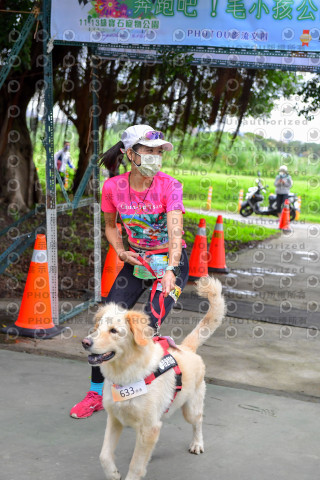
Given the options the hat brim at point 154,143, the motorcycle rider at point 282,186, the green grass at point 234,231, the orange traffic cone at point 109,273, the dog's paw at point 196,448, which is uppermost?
the hat brim at point 154,143

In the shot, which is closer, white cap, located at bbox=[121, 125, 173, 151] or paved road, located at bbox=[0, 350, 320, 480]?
paved road, located at bbox=[0, 350, 320, 480]

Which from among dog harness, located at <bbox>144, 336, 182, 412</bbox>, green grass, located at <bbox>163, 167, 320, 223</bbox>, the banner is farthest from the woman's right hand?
green grass, located at <bbox>163, 167, 320, 223</bbox>

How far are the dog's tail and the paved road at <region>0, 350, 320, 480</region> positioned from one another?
2.28ft

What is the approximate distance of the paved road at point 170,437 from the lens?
362 centimetres

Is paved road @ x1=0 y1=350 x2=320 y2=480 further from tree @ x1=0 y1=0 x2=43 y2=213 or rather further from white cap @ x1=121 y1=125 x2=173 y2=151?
tree @ x1=0 y1=0 x2=43 y2=213

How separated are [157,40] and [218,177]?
25.9m

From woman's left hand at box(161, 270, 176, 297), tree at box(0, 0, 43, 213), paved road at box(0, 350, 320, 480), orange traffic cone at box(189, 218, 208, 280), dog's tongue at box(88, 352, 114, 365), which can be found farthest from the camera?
tree at box(0, 0, 43, 213)

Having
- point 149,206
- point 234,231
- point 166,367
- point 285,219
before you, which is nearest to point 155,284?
point 149,206

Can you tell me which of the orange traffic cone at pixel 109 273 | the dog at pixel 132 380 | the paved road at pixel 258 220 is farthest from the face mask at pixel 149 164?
the paved road at pixel 258 220

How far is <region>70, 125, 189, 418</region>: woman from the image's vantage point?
395 centimetres

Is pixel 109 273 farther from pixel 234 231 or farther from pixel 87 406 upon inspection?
pixel 234 231

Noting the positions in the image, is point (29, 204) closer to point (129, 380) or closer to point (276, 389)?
point (276, 389)

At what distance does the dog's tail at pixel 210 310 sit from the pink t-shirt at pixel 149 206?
441mm

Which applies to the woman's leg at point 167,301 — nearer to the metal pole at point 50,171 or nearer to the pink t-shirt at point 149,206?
the pink t-shirt at point 149,206
